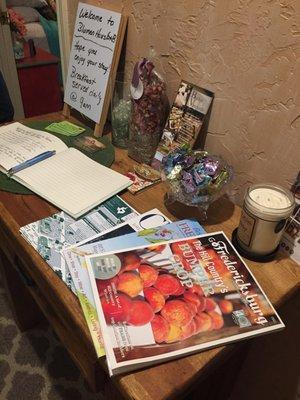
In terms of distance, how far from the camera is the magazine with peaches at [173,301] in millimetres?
471

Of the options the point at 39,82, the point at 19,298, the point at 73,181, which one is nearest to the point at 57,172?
the point at 73,181

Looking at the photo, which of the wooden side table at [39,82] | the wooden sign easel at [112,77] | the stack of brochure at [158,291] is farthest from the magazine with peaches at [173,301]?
the wooden side table at [39,82]

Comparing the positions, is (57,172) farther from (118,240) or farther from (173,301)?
(173,301)

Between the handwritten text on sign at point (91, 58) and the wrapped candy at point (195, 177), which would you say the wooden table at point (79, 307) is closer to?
the wrapped candy at point (195, 177)

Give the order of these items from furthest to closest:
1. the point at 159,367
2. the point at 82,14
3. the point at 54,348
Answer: the point at 54,348 → the point at 82,14 → the point at 159,367

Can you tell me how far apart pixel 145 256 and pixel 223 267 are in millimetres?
143

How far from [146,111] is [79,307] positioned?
20.5 inches

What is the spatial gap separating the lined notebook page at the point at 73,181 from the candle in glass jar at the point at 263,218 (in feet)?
1.05

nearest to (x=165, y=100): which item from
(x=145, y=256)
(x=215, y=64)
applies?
(x=215, y=64)

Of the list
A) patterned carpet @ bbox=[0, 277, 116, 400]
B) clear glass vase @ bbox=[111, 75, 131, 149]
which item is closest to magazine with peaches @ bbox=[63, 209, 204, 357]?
clear glass vase @ bbox=[111, 75, 131, 149]

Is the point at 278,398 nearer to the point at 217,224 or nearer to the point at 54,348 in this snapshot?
the point at 217,224

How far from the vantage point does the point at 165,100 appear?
846 millimetres

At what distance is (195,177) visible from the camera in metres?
0.68

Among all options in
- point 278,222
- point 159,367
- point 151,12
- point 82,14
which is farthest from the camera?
point 82,14
